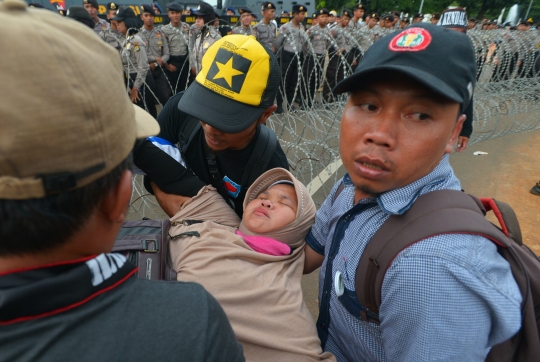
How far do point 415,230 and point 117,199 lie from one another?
0.74 m

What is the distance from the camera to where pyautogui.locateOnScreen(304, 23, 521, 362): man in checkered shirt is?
866 millimetres

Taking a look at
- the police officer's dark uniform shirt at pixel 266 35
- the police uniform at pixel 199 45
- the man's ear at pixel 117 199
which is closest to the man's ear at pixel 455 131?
the man's ear at pixel 117 199

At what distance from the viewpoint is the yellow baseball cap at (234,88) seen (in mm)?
1788

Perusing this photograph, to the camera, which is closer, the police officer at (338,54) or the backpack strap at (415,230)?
the backpack strap at (415,230)

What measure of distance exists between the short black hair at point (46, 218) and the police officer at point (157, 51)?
6.59m

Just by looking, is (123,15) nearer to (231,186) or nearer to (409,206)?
(231,186)

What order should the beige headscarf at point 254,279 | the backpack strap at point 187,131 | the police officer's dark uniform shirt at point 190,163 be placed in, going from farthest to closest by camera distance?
1. the backpack strap at point 187,131
2. the police officer's dark uniform shirt at point 190,163
3. the beige headscarf at point 254,279

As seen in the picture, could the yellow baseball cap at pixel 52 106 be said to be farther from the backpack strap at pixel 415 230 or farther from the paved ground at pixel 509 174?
the paved ground at pixel 509 174

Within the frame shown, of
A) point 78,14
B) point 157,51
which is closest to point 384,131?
point 78,14

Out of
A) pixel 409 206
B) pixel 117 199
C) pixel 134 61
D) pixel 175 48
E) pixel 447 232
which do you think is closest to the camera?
pixel 117 199

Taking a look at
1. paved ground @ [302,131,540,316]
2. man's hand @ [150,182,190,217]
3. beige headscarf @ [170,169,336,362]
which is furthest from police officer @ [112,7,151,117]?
paved ground @ [302,131,540,316]

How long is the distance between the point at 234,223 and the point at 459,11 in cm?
530

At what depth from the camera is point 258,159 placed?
196cm

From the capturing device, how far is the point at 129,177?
0.70 meters
